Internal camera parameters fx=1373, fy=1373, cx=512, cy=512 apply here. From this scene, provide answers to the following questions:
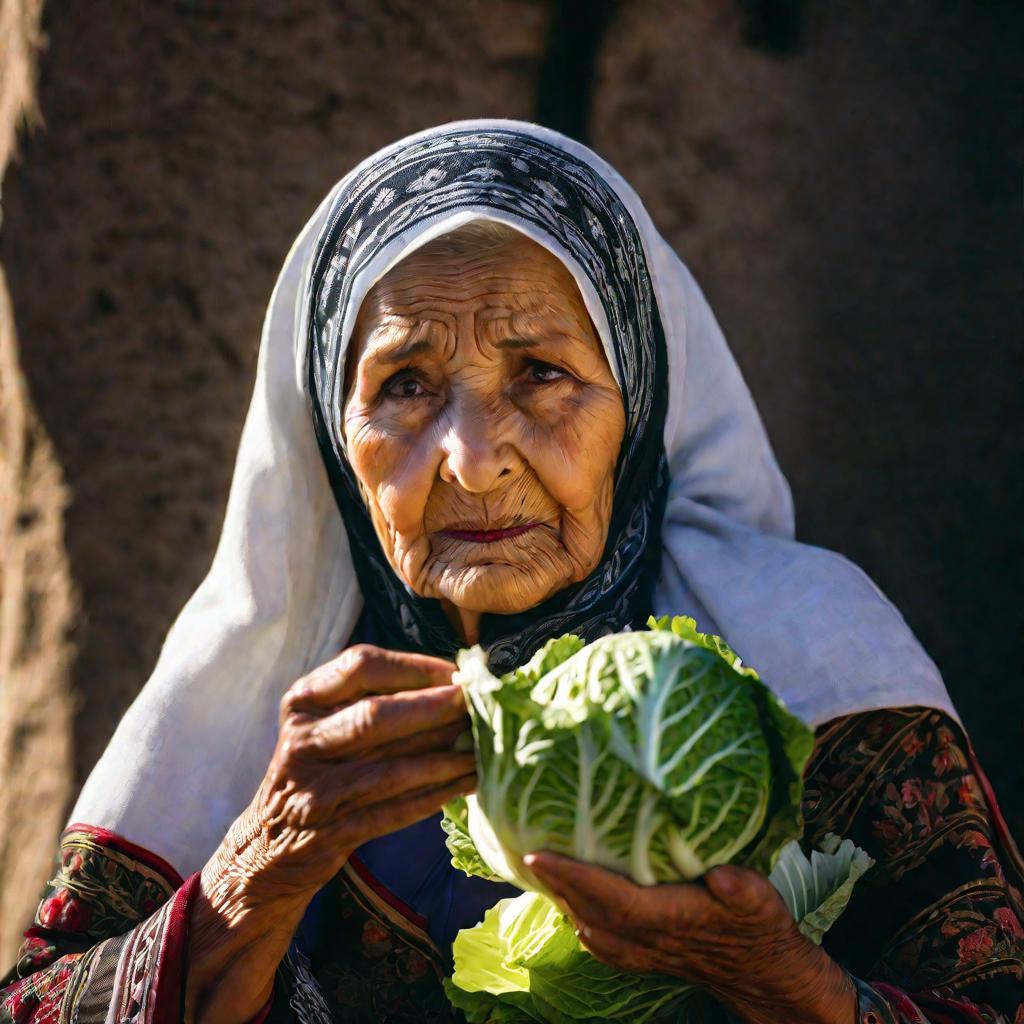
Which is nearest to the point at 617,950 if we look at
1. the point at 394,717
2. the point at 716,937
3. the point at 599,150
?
the point at 716,937

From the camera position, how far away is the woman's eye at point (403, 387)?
8.35 feet

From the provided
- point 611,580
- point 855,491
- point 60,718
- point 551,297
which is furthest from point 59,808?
point 855,491

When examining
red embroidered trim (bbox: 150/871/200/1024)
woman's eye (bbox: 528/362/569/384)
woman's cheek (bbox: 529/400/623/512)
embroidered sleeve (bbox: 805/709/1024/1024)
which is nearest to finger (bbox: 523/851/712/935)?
embroidered sleeve (bbox: 805/709/1024/1024)

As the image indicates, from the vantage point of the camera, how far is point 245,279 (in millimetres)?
3879

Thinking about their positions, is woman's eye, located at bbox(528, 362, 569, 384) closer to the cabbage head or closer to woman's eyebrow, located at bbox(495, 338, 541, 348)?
woman's eyebrow, located at bbox(495, 338, 541, 348)

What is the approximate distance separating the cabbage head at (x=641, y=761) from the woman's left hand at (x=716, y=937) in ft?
0.10

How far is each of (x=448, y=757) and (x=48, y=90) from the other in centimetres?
269

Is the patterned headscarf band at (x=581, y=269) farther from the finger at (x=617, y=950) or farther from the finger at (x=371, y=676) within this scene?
the finger at (x=617, y=950)

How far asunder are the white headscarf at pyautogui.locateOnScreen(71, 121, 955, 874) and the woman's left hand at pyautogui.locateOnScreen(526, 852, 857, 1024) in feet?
1.86

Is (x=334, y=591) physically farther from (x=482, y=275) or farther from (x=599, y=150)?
(x=599, y=150)

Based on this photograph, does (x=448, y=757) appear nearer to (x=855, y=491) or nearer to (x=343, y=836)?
(x=343, y=836)

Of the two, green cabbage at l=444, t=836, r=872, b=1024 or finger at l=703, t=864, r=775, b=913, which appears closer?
finger at l=703, t=864, r=775, b=913

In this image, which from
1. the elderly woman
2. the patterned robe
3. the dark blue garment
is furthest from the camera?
the dark blue garment

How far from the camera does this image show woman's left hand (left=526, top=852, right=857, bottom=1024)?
1738mm
